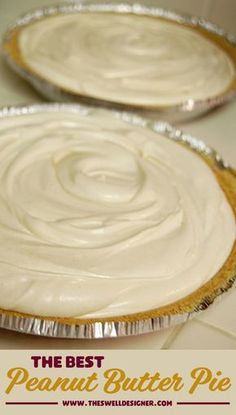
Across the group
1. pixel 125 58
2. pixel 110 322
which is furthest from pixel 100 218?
pixel 125 58

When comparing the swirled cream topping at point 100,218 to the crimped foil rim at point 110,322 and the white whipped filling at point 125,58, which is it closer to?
the crimped foil rim at point 110,322

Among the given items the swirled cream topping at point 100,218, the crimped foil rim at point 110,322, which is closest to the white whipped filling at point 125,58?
the swirled cream topping at point 100,218

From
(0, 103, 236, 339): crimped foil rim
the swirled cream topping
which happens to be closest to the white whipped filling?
the swirled cream topping

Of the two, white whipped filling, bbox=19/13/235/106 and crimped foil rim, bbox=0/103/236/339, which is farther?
white whipped filling, bbox=19/13/235/106

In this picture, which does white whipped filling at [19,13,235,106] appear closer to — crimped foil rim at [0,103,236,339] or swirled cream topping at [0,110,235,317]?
swirled cream topping at [0,110,235,317]

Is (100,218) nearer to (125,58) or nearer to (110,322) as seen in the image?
(110,322)

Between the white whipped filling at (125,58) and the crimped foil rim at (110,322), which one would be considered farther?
the white whipped filling at (125,58)
